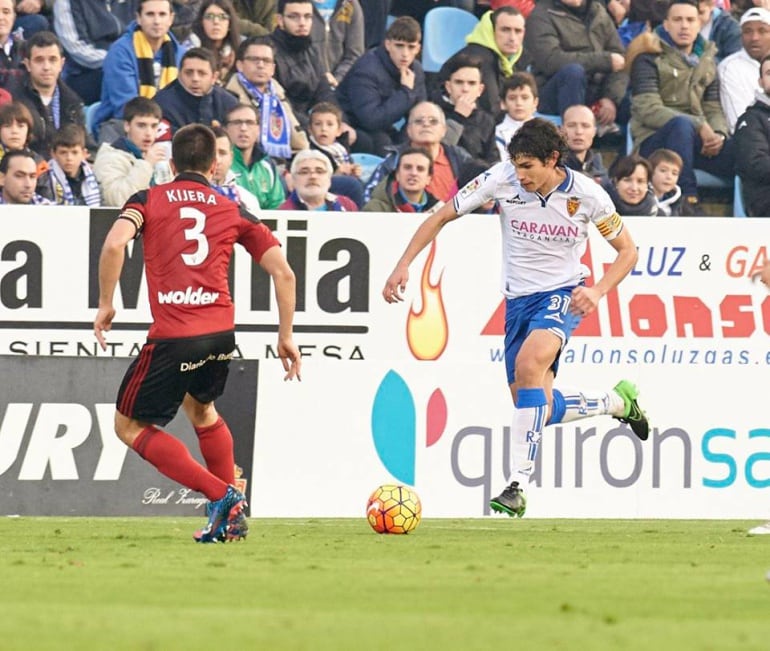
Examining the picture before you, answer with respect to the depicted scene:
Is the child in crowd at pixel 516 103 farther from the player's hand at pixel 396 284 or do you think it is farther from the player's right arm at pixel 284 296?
the player's right arm at pixel 284 296

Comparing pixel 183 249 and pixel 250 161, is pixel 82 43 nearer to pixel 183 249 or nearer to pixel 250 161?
pixel 250 161

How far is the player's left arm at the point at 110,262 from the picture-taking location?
30.0 feet

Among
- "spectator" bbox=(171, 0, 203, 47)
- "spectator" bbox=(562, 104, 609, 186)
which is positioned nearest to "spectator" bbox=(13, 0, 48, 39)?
"spectator" bbox=(171, 0, 203, 47)

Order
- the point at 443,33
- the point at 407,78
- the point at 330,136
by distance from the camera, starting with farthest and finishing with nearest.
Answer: the point at 443,33, the point at 407,78, the point at 330,136

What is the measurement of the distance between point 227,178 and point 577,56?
15.5 feet

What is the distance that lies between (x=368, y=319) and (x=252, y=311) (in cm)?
103

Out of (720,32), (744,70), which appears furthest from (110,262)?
(720,32)

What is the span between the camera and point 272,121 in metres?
16.8

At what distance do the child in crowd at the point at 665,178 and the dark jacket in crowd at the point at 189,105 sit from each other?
4.28 meters

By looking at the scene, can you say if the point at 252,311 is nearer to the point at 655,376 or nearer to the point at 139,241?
the point at 139,241

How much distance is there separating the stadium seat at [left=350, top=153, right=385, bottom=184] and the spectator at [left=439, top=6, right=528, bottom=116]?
4.07ft

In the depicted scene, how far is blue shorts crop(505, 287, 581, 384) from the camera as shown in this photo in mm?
11039

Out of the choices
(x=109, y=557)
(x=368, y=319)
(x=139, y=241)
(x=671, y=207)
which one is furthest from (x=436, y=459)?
(x=109, y=557)

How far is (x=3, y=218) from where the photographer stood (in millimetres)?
14812
